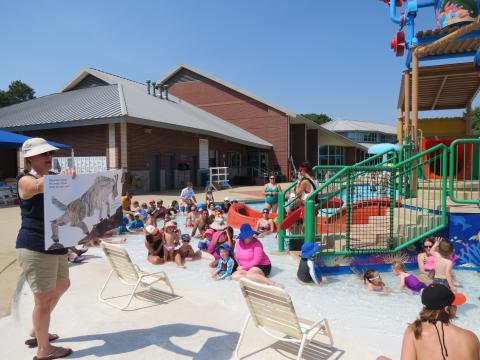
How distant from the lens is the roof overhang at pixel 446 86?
1079 centimetres

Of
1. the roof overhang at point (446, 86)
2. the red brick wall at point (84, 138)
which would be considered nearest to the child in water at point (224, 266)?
the roof overhang at point (446, 86)

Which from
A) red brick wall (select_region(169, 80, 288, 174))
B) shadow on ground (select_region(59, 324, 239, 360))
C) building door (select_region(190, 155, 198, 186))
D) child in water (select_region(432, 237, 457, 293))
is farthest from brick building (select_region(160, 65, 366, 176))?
shadow on ground (select_region(59, 324, 239, 360))

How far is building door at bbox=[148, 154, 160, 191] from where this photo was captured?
21.1 meters

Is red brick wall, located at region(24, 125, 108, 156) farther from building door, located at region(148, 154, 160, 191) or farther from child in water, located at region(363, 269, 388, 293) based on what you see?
child in water, located at region(363, 269, 388, 293)

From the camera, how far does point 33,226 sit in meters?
3.42

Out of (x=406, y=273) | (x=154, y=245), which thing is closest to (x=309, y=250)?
(x=406, y=273)

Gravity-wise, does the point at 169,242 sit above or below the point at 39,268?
below

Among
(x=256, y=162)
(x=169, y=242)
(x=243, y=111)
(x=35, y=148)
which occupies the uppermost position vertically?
(x=243, y=111)

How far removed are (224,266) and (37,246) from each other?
3760mm

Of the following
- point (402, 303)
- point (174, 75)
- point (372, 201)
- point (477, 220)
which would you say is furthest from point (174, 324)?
point (174, 75)

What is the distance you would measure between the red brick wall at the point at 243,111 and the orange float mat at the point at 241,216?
64.6 feet

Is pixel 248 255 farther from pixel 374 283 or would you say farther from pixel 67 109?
pixel 67 109

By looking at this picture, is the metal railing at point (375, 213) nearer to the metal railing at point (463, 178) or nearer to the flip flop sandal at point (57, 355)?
the metal railing at point (463, 178)

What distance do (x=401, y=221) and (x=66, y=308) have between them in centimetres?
592
